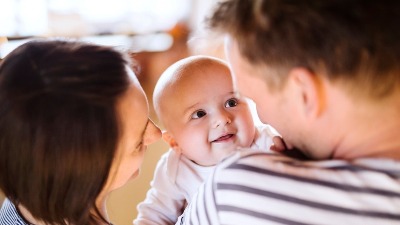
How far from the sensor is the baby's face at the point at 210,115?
1192mm

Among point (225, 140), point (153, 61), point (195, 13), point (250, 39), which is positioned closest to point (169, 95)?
point (225, 140)

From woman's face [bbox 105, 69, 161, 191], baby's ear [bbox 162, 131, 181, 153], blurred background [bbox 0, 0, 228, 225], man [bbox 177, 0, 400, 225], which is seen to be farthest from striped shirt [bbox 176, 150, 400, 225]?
blurred background [bbox 0, 0, 228, 225]

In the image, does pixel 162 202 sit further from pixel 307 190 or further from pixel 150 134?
pixel 307 190

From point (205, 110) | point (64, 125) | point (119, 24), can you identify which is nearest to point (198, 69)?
point (205, 110)

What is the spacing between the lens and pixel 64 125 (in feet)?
2.67

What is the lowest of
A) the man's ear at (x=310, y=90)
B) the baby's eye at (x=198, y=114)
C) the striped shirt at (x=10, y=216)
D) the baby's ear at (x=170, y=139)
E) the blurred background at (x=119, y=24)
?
the striped shirt at (x=10, y=216)

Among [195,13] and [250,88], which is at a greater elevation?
[195,13]

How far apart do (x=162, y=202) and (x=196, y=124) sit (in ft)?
A: 0.77

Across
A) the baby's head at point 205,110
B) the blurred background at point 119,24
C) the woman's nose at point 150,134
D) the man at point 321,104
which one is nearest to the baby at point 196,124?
the baby's head at point 205,110

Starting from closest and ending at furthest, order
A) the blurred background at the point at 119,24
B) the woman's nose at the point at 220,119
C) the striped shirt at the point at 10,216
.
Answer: the striped shirt at the point at 10,216, the woman's nose at the point at 220,119, the blurred background at the point at 119,24

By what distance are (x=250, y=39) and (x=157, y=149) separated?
1.26 m

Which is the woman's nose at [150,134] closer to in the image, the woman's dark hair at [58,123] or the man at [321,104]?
the woman's dark hair at [58,123]

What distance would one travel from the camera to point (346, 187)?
0.65 m

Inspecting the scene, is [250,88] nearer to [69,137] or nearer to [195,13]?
[69,137]
